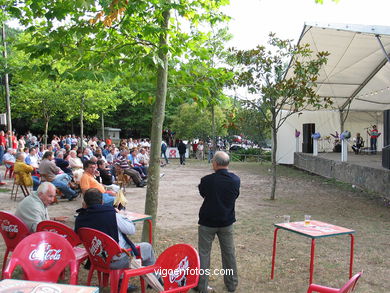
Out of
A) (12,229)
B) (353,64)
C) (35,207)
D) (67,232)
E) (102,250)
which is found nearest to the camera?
(102,250)

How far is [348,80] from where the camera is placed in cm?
2056

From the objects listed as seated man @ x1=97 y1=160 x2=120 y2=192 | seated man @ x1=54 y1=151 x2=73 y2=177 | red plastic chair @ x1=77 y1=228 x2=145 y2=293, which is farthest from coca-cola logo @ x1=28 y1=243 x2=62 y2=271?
seated man @ x1=54 y1=151 x2=73 y2=177


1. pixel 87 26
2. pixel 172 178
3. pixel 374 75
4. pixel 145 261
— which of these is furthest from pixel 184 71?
pixel 374 75

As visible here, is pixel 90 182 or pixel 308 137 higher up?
pixel 308 137

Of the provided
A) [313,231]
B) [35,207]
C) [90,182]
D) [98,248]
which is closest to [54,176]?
[90,182]

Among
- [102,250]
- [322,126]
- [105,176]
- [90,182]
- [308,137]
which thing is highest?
[322,126]

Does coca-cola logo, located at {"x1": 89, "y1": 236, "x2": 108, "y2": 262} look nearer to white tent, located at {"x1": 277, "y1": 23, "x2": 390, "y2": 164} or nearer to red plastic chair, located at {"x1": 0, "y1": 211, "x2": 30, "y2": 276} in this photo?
red plastic chair, located at {"x1": 0, "y1": 211, "x2": 30, "y2": 276}

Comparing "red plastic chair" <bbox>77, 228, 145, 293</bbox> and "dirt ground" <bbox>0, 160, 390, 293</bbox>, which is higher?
"red plastic chair" <bbox>77, 228, 145, 293</bbox>

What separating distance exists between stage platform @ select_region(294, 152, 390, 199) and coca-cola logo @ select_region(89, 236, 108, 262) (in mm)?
9339

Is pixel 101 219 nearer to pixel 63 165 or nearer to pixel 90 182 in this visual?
pixel 90 182

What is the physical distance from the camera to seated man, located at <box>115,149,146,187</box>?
40.4 ft

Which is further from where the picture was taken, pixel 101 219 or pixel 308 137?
pixel 308 137

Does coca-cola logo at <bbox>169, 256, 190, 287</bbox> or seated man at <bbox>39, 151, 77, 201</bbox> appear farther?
seated man at <bbox>39, 151, 77, 201</bbox>

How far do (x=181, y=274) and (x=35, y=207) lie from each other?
7.84ft
